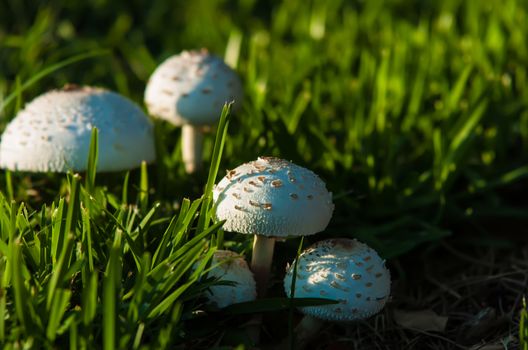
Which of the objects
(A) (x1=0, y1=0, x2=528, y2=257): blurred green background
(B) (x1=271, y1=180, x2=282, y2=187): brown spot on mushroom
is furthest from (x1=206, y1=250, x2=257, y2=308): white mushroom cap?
(A) (x1=0, y1=0, x2=528, y2=257): blurred green background

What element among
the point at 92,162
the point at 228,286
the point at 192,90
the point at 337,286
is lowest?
the point at 228,286

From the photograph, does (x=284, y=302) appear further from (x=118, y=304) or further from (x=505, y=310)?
(x=505, y=310)

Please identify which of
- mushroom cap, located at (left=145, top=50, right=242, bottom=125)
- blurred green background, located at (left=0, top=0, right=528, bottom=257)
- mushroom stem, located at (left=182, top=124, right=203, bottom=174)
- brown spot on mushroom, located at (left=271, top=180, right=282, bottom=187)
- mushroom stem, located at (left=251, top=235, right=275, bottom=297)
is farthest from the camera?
mushroom stem, located at (left=182, top=124, right=203, bottom=174)

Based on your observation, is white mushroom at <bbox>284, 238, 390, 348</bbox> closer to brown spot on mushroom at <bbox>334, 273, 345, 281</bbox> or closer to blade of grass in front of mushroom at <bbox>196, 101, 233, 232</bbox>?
brown spot on mushroom at <bbox>334, 273, 345, 281</bbox>

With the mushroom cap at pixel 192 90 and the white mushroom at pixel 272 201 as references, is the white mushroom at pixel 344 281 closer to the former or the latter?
the white mushroom at pixel 272 201

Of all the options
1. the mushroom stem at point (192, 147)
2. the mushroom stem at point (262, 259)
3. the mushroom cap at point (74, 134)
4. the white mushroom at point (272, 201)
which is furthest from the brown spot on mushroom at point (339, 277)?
the mushroom stem at point (192, 147)

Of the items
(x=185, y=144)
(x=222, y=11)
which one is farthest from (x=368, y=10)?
(x=185, y=144)

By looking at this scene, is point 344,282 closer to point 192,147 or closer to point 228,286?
point 228,286

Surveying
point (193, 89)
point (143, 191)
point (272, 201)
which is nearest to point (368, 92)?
point (193, 89)
